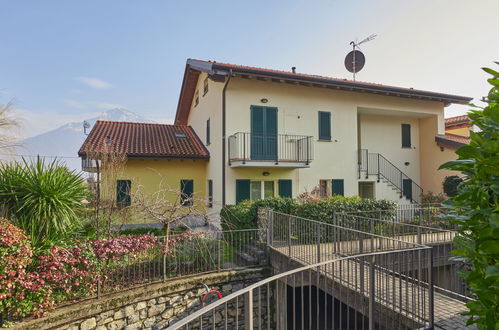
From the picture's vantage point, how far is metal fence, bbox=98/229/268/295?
6645 millimetres

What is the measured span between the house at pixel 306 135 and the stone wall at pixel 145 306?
16.5 ft

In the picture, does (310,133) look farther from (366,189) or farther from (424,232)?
(424,232)

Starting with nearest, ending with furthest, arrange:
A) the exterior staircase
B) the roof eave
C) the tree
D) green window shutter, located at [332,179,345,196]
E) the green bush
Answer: the tree < the green bush < the roof eave < green window shutter, located at [332,179,345,196] < the exterior staircase

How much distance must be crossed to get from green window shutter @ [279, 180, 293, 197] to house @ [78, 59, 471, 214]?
0.05 m

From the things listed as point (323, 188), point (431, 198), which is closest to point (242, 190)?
point (323, 188)

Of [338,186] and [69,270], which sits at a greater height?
[338,186]

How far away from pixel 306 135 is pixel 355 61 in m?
7.78

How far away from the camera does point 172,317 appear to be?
6.98 m

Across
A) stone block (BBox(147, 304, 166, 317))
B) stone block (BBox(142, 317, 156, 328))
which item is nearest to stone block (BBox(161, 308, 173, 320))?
stone block (BBox(147, 304, 166, 317))

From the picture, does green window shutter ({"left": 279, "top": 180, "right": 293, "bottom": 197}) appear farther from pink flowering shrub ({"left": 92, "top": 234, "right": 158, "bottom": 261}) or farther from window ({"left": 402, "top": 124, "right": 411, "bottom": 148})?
window ({"left": 402, "top": 124, "right": 411, "bottom": 148})

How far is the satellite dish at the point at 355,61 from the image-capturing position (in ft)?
58.8

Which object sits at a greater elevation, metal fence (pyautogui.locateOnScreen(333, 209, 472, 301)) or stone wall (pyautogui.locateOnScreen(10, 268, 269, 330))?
metal fence (pyautogui.locateOnScreen(333, 209, 472, 301))

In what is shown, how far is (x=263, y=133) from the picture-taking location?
1293cm

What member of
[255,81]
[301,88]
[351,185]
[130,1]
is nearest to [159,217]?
[130,1]
